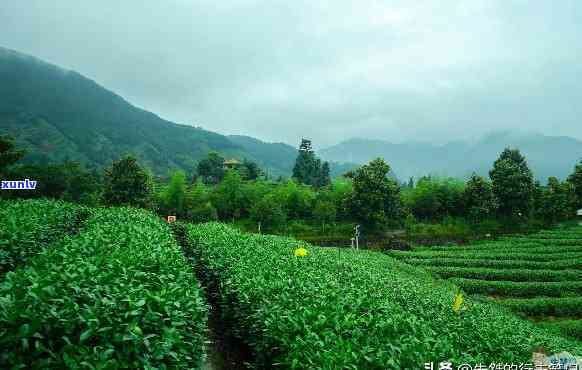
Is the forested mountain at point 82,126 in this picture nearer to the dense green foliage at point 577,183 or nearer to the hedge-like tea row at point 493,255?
the hedge-like tea row at point 493,255

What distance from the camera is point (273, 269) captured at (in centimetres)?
784

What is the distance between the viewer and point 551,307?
15633 mm

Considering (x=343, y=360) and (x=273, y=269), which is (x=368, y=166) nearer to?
(x=273, y=269)

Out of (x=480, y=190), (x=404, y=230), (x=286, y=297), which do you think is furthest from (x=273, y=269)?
(x=480, y=190)

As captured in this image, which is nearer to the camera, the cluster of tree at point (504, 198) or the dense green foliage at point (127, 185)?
the dense green foliage at point (127, 185)

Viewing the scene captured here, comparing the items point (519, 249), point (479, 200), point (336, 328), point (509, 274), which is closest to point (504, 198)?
point (479, 200)

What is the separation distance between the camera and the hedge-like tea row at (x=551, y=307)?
15.4 metres

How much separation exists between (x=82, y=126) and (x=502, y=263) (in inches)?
4753

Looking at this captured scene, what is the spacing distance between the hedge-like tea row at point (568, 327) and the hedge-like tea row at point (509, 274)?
6.08 metres

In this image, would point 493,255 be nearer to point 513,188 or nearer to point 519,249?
point 519,249

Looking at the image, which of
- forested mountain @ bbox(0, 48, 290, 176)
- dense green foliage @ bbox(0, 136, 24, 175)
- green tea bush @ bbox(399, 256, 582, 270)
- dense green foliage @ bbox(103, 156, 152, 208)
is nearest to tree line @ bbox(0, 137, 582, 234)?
dense green foliage @ bbox(103, 156, 152, 208)

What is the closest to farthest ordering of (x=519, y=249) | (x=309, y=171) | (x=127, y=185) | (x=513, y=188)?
1. (x=519, y=249)
2. (x=127, y=185)
3. (x=513, y=188)
4. (x=309, y=171)

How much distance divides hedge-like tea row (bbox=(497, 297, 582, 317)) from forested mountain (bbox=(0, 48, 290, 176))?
259ft

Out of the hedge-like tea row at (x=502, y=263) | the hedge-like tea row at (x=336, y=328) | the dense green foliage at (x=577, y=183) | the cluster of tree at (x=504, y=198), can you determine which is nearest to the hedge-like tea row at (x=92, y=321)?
the hedge-like tea row at (x=336, y=328)
